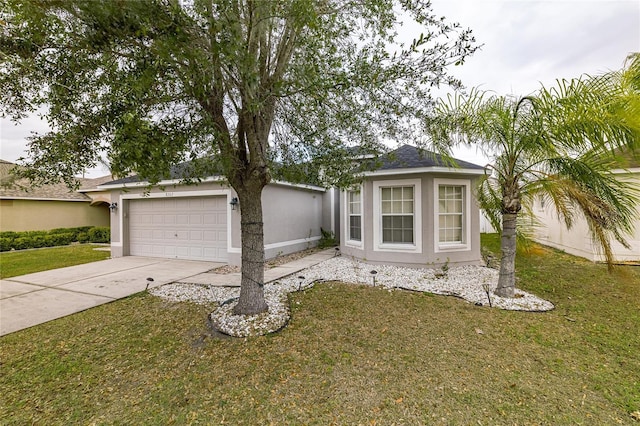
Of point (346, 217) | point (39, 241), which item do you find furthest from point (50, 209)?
point (346, 217)

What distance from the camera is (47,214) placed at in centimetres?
1661

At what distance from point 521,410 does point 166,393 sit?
349cm

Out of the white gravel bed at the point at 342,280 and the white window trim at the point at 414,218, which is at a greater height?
the white window trim at the point at 414,218

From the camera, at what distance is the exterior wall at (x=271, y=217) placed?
9.13 metres

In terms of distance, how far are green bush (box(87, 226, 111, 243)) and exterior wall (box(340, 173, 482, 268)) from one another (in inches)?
595

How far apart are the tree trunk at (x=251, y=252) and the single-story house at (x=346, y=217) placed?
208cm

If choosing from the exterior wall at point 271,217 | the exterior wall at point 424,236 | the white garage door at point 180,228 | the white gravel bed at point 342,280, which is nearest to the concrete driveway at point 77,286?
the white garage door at point 180,228

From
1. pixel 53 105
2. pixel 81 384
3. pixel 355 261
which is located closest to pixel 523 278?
pixel 355 261

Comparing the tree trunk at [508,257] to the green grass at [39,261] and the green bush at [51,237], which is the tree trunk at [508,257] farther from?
the green bush at [51,237]

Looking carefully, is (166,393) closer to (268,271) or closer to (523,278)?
(268,271)

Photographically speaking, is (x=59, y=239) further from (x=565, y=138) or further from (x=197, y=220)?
(x=565, y=138)

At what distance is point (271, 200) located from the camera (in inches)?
386

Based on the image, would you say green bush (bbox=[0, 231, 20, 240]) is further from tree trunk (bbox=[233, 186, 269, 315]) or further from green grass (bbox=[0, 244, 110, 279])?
tree trunk (bbox=[233, 186, 269, 315])

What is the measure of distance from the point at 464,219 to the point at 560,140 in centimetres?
375
